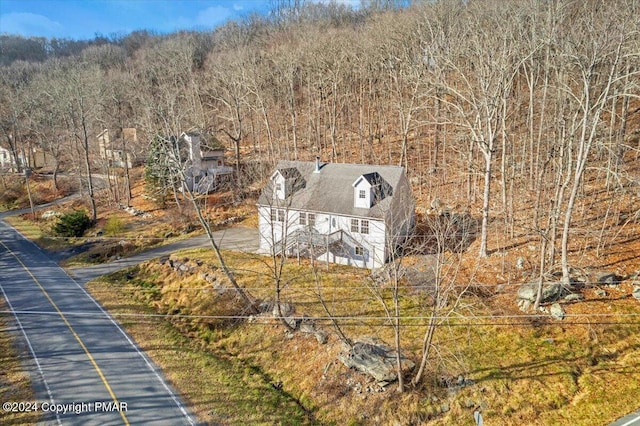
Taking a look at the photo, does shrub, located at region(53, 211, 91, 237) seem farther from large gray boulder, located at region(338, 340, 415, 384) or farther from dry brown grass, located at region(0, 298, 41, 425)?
large gray boulder, located at region(338, 340, 415, 384)

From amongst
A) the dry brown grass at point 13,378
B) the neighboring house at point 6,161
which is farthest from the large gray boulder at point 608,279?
the neighboring house at point 6,161

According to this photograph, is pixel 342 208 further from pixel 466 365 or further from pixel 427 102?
pixel 427 102

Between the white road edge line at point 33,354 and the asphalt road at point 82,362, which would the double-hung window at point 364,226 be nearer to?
the asphalt road at point 82,362

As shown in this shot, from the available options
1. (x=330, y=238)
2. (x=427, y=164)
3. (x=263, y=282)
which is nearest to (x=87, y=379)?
(x=263, y=282)

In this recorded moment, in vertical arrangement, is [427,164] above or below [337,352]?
above

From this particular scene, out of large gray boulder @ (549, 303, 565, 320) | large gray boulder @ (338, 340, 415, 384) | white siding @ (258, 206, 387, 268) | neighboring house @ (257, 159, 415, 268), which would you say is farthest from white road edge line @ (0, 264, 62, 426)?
large gray boulder @ (549, 303, 565, 320)

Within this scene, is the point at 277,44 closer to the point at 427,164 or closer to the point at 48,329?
the point at 427,164

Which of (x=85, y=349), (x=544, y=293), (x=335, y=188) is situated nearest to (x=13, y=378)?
(x=85, y=349)
